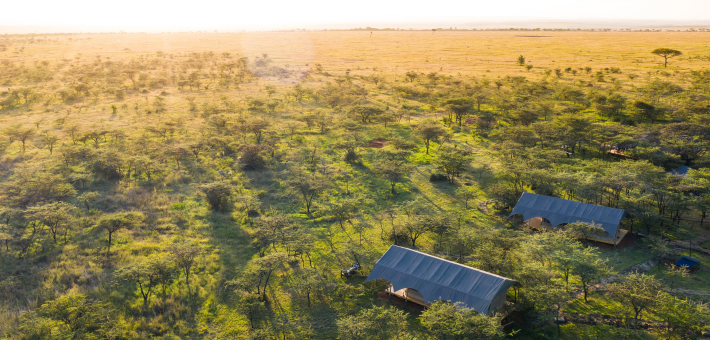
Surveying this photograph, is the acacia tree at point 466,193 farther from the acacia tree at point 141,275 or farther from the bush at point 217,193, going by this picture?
the acacia tree at point 141,275

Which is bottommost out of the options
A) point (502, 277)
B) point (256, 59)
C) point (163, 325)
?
point (163, 325)

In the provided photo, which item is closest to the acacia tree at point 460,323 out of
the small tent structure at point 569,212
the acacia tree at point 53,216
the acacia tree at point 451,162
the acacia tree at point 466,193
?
the small tent structure at point 569,212

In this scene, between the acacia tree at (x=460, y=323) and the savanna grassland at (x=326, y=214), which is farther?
the savanna grassland at (x=326, y=214)

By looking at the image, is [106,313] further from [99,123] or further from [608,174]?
[99,123]

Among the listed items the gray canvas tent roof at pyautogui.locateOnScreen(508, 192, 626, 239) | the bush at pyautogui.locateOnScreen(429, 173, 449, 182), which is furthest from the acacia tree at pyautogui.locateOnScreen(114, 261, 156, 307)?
the bush at pyautogui.locateOnScreen(429, 173, 449, 182)

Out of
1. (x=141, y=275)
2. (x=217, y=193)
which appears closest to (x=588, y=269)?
(x=141, y=275)

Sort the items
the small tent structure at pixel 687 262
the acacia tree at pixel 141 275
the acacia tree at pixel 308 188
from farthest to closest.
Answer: the acacia tree at pixel 308 188
the small tent structure at pixel 687 262
the acacia tree at pixel 141 275

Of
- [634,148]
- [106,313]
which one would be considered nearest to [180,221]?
[106,313]
